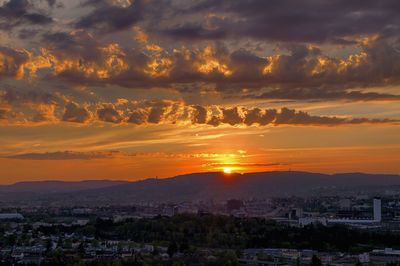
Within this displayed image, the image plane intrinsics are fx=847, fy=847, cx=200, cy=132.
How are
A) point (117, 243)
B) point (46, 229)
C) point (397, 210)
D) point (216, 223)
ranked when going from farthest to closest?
point (397, 210) → point (46, 229) → point (216, 223) → point (117, 243)

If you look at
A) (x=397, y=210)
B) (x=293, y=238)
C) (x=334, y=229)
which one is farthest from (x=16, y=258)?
(x=397, y=210)

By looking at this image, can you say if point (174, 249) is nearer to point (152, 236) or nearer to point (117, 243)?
point (117, 243)

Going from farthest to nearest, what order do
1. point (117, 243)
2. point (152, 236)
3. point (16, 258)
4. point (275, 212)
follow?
point (275, 212) < point (152, 236) < point (117, 243) < point (16, 258)

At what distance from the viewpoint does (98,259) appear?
55938 mm

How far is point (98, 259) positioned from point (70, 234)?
1130 inches

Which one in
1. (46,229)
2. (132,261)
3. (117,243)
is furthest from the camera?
(46,229)

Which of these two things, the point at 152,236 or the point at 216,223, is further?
the point at 216,223

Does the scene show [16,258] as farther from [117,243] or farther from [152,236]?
[152,236]

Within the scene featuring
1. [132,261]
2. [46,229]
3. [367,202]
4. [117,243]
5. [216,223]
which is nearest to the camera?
[132,261]

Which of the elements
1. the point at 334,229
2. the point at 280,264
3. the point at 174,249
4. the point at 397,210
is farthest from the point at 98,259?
the point at 397,210

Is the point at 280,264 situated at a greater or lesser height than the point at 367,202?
lesser

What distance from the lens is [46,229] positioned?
89.4 meters

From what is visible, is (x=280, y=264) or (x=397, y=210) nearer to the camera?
(x=280, y=264)

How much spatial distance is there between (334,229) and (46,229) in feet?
106
